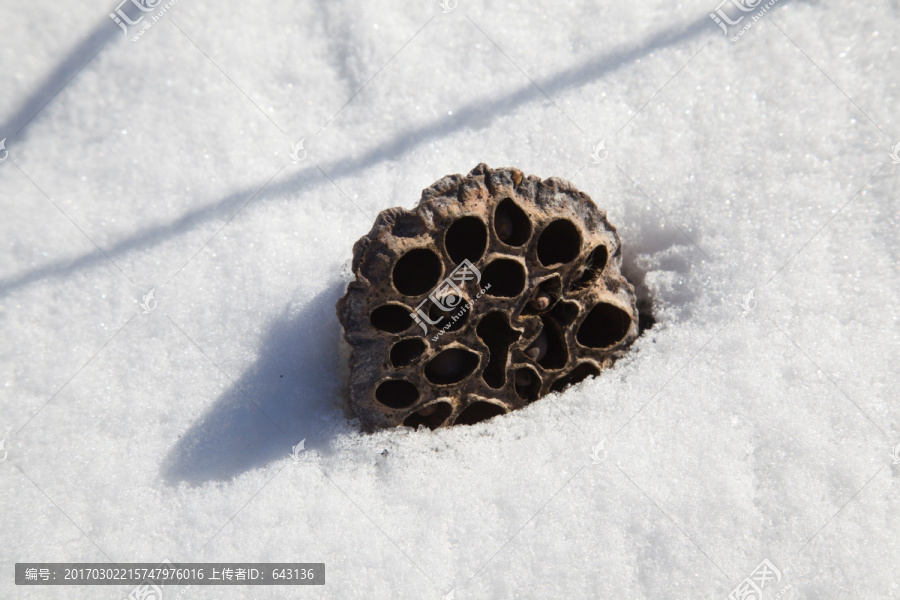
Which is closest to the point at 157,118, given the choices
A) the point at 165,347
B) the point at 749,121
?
the point at 165,347

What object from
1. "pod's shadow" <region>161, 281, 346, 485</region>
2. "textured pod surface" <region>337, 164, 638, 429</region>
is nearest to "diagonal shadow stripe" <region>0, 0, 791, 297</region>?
"pod's shadow" <region>161, 281, 346, 485</region>

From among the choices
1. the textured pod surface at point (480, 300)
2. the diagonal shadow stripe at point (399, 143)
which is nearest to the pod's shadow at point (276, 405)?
the textured pod surface at point (480, 300)

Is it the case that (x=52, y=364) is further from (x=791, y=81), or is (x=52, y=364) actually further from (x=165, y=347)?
(x=791, y=81)

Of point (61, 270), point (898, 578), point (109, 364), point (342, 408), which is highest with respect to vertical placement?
point (61, 270)

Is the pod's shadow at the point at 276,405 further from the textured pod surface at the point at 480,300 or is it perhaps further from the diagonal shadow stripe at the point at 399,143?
the diagonal shadow stripe at the point at 399,143
